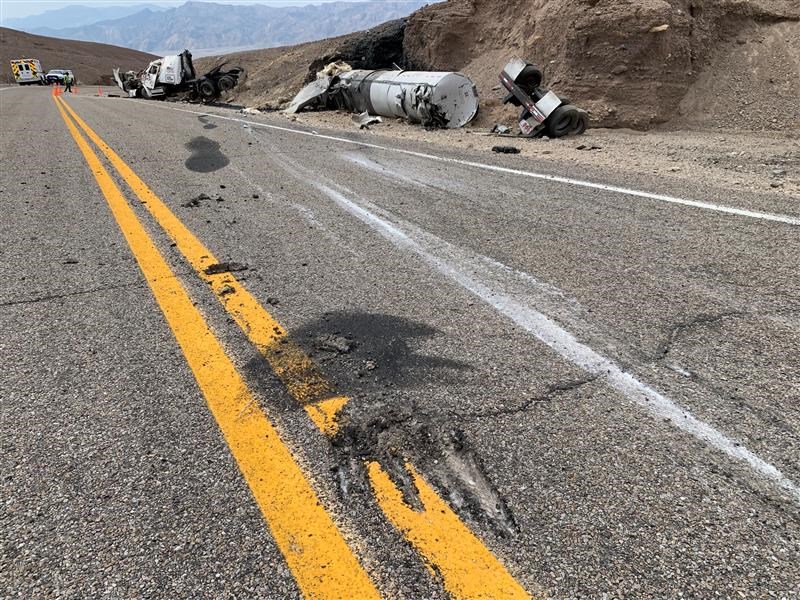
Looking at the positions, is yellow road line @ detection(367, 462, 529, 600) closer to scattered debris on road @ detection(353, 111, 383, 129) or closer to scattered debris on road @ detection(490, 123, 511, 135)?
scattered debris on road @ detection(490, 123, 511, 135)

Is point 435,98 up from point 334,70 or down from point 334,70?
down

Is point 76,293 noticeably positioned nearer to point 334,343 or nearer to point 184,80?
point 334,343

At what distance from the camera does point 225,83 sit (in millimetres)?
27469

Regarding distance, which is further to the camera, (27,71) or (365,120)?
(27,71)

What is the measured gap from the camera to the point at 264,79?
28844 mm

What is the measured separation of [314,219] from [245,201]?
110 cm

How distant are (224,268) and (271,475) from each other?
6.92ft

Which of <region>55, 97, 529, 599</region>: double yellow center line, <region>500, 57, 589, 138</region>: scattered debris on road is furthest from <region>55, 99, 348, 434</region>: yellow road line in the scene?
<region>500, 57, 589, 138</region>: scattered debris on road

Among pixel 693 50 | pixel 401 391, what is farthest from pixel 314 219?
pixel 693 50

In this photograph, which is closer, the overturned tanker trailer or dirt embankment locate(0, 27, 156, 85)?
the overturned tanker trailer

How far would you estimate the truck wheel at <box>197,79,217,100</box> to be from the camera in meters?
27.3

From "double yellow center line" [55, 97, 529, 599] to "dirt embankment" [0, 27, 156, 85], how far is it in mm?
82291

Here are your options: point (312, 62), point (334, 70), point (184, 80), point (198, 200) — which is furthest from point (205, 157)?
point (184, 80)

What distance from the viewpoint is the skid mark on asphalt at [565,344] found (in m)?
1.82
